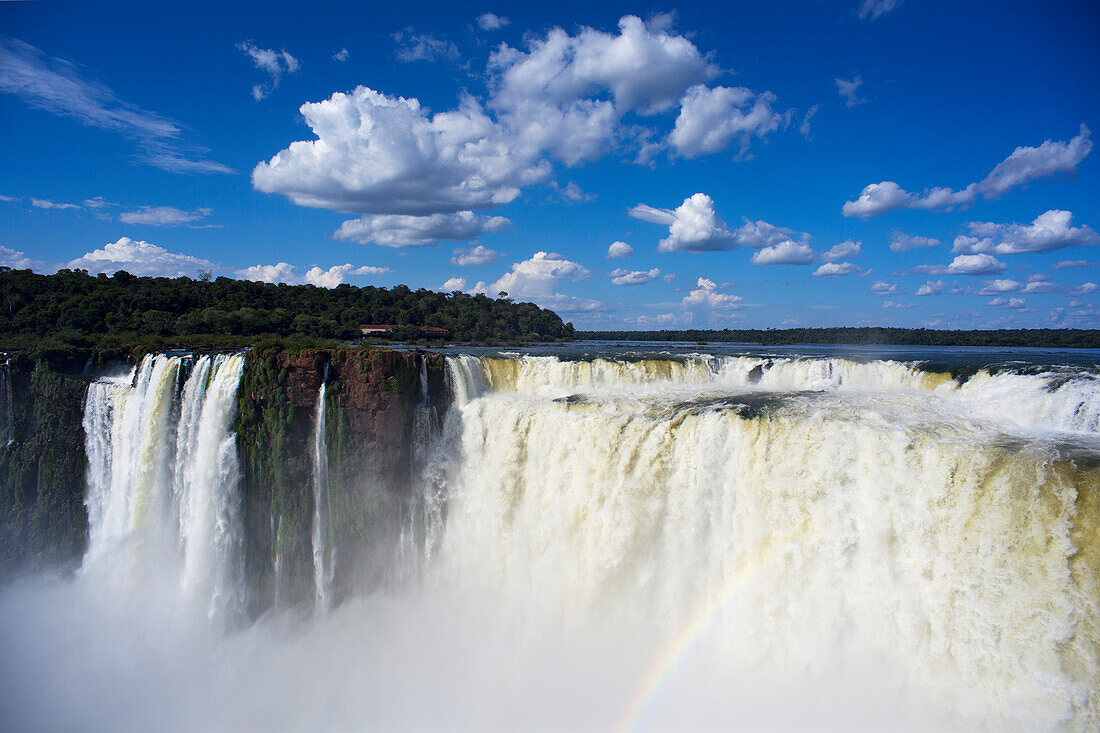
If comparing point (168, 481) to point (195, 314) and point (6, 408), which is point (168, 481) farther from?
point (195, 314)

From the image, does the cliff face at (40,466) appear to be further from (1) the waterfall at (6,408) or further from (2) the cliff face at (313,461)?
(2) the cliff face at (313,461)

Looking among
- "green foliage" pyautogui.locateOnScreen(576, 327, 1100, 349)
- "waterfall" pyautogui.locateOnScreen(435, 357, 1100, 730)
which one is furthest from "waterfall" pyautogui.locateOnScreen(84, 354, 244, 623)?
"green foliage" pyautogui.locateOnScreen(576, 327, 1100, 349)

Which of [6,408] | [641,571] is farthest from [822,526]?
[6,408]

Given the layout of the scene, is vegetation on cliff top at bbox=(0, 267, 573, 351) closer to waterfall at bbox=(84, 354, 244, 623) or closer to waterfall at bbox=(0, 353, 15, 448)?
waterfall at bbox=(0, 353, 15, 448)

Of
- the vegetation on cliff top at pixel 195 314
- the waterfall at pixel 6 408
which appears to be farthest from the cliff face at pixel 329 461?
the waterfall at pixel 6 408

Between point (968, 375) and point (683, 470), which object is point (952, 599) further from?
point (968, 375)

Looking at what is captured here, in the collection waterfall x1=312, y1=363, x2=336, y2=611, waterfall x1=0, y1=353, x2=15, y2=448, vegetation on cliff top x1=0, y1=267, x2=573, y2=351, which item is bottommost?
waterfall x1=312, y1=363, x2=336, y2=611

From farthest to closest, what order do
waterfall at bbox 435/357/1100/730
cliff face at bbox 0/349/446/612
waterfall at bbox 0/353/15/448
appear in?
waterfall at bbox 0/353/15/448 → cliff face at bbox 0/349/446/612 → waterfall at bbox 435/357/1100/730

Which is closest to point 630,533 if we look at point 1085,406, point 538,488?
point 538,488
